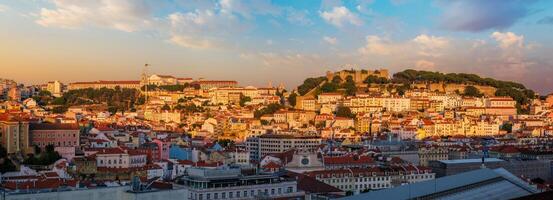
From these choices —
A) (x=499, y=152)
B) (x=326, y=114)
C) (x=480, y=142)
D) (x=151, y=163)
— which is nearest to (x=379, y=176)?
(x=151, y=163)

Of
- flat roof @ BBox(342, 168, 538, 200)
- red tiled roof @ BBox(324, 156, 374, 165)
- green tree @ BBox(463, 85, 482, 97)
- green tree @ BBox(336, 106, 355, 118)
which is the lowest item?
red tiled roof @ BBox(324, 156, 374, 165)

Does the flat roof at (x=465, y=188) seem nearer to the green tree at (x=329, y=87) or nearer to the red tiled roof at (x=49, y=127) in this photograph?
the red tiled roof at (x=49, y=127)

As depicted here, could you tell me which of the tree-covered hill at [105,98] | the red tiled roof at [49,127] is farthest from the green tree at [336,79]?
the red tiled roof at [49,127]

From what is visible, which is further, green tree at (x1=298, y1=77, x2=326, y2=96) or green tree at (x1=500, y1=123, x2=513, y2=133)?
green tree at (x1=298, y1=77, x2=326, y2=96)

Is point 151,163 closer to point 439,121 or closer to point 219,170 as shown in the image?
point 219,170

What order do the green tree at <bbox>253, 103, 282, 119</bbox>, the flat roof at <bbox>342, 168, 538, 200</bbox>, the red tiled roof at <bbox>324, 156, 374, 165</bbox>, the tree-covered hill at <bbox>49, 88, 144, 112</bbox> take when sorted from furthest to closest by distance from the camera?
the tree-covered hill at <bbox>49, 88, 144, 112</bbox>
the green tree at <bbox>253, 103, 282, 119</bbox>
the red tiled roof at <bbox>324, 156, 374, 165</bbox>
the flat roof at <bbox>342, 168, 538, 200</bbox>

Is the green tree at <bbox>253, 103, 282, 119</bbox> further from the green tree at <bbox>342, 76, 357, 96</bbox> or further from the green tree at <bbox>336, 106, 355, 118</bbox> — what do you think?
the green tree at <bbox>342, 76, 357, 96</bbox>

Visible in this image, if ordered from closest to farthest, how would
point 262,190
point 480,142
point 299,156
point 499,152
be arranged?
Result: point 262,190, point 299,156, point 499,152, point 480,142

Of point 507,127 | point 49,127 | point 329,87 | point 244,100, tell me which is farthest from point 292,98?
point 49,127

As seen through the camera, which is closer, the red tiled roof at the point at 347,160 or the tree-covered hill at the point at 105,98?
the red tiled roof at the point at 347,160

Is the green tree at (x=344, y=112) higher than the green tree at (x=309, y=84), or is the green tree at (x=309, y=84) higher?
the green tree at (x=309, y=84)

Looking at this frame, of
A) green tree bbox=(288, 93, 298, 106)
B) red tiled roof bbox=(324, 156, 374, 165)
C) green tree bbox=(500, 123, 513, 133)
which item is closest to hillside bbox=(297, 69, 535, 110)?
green tree bbox=(288, 93, 298, 106)
